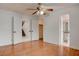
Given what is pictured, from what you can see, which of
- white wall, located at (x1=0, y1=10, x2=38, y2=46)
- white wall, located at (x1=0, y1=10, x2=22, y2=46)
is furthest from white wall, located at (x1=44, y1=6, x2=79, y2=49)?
white wall, located at (x1=0, y1=10, x2=22, y2=46)

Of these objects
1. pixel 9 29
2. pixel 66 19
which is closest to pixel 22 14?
pixel 9 29

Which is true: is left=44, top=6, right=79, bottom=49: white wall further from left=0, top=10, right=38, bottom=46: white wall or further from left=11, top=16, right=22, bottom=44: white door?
left=11, top=16, right=22, bottom=44: white door

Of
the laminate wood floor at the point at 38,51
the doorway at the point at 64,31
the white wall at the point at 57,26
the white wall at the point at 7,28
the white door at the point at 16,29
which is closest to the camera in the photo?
the laminate wood floor at the point at 38,51

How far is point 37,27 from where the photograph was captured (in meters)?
7.45

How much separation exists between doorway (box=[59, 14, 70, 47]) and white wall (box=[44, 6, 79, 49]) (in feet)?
0.68

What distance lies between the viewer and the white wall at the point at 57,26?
4.86m

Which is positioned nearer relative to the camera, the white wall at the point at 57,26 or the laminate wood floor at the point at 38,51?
the laminate wood floor at the point at 38,51

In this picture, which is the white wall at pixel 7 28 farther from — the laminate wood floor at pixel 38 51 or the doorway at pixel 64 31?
the doorway at pixel 64 31

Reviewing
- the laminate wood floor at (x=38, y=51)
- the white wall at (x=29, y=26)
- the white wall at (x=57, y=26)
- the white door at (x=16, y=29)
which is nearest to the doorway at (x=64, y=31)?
the white wall at (x=57, y=26)

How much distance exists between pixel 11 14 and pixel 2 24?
72 centimetres

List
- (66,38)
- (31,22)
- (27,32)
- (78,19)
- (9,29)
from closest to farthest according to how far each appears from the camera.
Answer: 1. (78,19)
2. (66,38)
3. (9,29)
4. (27,32)
5. (31,22)

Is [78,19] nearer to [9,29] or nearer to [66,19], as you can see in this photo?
[66,19]

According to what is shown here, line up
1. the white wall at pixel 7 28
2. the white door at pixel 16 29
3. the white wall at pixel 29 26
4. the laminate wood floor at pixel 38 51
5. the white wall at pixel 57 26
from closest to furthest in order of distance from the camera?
the laminate wood floor at pixel 38 51 < the white wall at pixel 57 26 < the white wall at pixel 7 28 < the white door at pixel 16 29 < the white wall at pixel 29 26

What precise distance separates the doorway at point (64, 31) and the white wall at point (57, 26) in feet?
0.68
